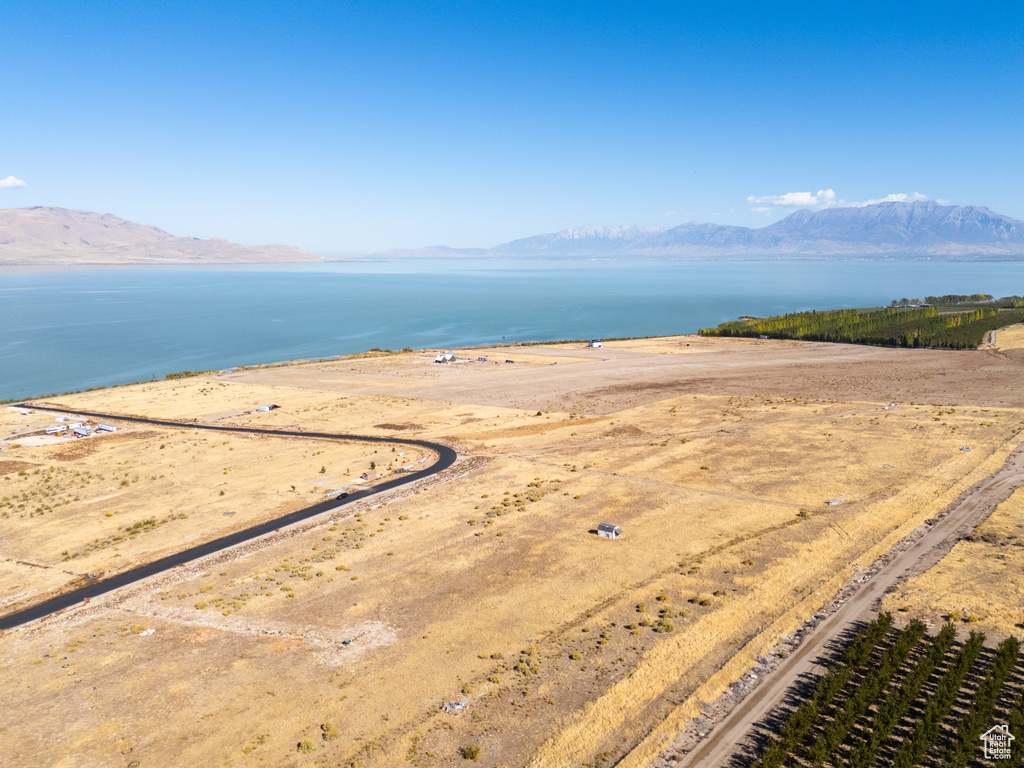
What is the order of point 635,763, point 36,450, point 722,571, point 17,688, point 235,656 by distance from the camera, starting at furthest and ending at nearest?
1. point 36,450
2. point 722,571
3. point 235,656
4. point 17,688
5. point 635,763

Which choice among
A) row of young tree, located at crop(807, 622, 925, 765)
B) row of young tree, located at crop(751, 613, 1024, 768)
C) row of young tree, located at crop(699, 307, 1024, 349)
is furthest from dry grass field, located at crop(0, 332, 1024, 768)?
row of young tree, located at crop(699, 307, 1024, 349)

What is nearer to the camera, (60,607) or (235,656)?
(235,656)

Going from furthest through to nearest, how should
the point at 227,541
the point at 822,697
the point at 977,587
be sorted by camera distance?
1. the point at 227,541
2. the point at 977,587
3. the point at 822,697

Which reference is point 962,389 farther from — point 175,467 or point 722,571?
point 175,467

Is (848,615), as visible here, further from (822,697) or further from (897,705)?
(822,697)

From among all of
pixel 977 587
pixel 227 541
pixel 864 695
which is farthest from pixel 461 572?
pixel 977 587

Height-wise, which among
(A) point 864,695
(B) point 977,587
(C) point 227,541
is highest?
(B) point 977,587

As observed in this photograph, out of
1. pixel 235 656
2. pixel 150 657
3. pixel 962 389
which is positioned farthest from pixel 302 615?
pixel 962 389
